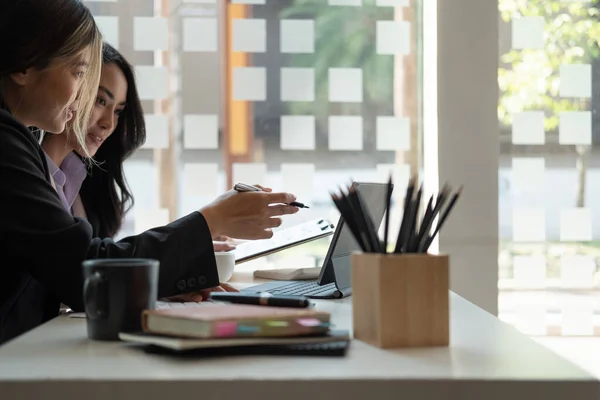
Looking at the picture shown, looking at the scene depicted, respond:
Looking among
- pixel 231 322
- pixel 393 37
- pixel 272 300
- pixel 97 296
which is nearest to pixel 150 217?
pixel 393 37

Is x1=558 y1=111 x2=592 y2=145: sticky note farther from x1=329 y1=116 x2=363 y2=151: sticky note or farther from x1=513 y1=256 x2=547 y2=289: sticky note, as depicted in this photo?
x1=329 y1=116 x2=363 y2=151: sticky note

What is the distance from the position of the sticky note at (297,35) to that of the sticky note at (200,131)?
337mm

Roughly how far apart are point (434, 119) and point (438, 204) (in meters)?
1.59

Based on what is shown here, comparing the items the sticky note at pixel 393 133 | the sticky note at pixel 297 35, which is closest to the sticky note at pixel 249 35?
the sticky note at pixel 297 35

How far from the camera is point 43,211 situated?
1.25 meters

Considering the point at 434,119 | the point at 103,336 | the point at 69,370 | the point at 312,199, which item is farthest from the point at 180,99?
the point at 69,370

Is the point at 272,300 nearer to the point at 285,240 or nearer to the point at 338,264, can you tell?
the point at 338,264

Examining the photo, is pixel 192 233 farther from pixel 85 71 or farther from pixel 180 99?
pixel 180 99

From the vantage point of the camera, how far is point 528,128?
2.60m

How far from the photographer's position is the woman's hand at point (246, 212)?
146 centimetres

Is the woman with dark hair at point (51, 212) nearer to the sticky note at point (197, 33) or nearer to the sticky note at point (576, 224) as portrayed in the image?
the sticky note at point (197, 33)

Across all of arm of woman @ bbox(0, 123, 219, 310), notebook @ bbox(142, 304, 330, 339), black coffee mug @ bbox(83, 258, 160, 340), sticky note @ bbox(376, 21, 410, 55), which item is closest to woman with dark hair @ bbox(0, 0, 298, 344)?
arm of woman @ bbox(0, 123, 219, 310)

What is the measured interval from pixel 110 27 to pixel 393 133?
3.26ft

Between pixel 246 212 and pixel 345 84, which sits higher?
pixel 345 84
